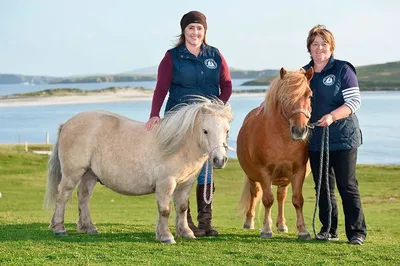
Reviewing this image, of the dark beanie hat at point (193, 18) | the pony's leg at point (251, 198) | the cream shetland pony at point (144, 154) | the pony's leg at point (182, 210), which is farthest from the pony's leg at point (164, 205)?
the pony's leg at point (251, 198)

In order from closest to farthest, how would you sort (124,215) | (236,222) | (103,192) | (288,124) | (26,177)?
1. (288,124)
2. (236,222)
3. (124,215)
4. (103,192)
5. (26,177)

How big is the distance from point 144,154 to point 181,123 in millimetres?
576

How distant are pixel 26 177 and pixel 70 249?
654 inches

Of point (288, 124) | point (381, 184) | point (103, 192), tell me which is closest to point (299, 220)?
point (288, 124)

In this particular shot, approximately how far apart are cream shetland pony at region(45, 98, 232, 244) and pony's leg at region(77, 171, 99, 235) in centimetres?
1

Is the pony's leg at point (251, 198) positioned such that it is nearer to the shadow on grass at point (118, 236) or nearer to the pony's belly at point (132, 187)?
the shadow on grass at point (118, 236)

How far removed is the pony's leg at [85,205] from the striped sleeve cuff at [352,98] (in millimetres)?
3217

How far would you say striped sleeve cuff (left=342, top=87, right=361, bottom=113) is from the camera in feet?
24.1

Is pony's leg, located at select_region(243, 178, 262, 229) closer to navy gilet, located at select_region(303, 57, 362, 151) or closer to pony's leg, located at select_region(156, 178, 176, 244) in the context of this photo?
navy gilet, located at select_region(303, 57, 362, 151)

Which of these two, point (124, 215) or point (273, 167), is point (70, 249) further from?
point (124, 215)

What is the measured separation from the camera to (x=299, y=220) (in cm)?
794

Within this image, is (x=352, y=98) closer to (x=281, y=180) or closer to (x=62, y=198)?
(x=281, y=180)

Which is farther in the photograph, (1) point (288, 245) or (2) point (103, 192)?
(2) point (103, 192)

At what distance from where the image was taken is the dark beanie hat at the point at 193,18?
7.74 m
